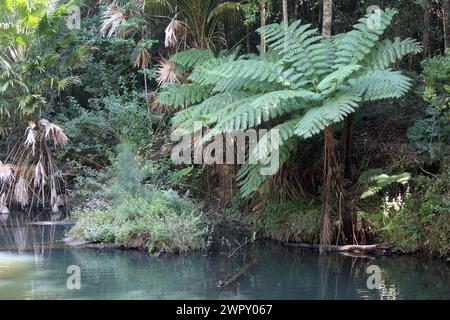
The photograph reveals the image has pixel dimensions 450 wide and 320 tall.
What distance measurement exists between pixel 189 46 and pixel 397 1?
4.67m

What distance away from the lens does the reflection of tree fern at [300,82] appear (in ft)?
25.7

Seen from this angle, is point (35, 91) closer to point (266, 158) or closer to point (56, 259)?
point (56, 259)

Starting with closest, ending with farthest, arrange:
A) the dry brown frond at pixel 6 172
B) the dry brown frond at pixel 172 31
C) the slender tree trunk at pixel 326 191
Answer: the slender tree trunk at pixel 326 191, the dry brown frond at pixel 172 31, the dry brown frond at pixel 6 172

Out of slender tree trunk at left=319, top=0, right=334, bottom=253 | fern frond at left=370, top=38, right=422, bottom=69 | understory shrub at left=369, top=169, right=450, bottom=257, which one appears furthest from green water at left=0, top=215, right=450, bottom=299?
fern frond at left=370, top=38, right=422, bottom=69

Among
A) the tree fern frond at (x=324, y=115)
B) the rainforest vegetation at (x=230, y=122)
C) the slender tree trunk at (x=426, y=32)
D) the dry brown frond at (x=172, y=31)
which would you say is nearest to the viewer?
the tree fern frond at (x=324, y=115)

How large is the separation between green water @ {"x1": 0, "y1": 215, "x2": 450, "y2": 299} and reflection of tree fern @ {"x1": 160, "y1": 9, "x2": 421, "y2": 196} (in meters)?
1.36

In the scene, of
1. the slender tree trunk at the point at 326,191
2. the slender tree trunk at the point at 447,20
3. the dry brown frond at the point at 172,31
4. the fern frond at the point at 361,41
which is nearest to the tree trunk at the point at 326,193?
the slender tree trunk at the point at 326,191

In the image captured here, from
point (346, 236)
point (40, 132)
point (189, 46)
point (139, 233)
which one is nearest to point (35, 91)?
point (40, 132)

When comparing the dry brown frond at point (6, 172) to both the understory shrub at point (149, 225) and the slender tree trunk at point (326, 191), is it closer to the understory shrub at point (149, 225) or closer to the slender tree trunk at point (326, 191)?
the understory shrub at point (149, 225)

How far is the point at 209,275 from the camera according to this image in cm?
782

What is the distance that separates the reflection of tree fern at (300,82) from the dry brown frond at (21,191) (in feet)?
16.4

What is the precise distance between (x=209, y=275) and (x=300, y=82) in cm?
318

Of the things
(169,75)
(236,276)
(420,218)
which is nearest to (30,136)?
(169,75)

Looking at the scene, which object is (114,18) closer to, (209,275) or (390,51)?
(390,51)
